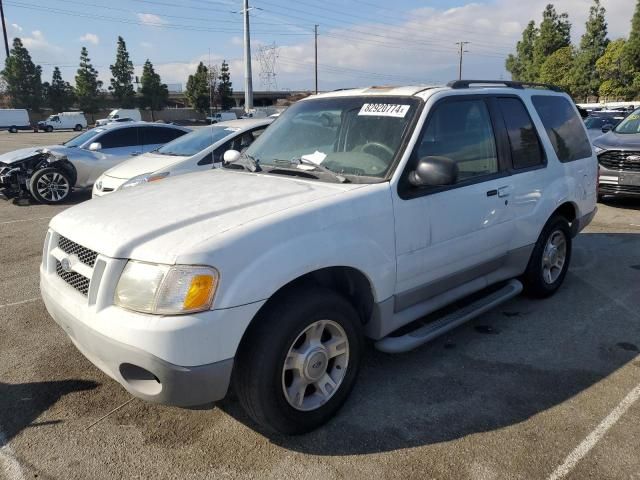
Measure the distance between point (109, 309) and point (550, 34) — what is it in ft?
222

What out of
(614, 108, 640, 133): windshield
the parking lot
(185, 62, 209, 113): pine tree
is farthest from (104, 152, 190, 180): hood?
(185, 62, 209, 113): pine tree

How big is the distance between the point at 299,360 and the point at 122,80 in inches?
3130

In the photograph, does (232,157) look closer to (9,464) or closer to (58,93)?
(9,464)

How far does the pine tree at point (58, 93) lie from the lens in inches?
2697

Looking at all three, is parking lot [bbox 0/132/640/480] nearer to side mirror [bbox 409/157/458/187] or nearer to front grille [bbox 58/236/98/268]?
front grille [bbox 58/236/98/268]

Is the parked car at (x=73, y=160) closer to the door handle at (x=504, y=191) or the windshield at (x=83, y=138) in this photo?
the windshield at (x=83, y=138)

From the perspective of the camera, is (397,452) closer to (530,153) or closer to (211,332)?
(211,332)

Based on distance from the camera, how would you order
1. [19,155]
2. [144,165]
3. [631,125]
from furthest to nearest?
[19,155], [631,125], [144,165]

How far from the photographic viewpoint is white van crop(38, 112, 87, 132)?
53.9m

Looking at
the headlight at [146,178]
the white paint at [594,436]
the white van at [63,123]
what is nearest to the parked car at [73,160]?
the headlight at [146,178]

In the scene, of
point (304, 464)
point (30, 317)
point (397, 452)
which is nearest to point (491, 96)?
point (397, 452)

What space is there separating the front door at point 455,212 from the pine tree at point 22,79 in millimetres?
75016

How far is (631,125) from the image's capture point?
33.4ft

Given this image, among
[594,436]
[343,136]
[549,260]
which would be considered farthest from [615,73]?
[594,436]
